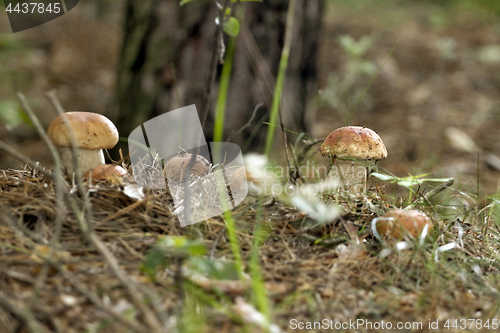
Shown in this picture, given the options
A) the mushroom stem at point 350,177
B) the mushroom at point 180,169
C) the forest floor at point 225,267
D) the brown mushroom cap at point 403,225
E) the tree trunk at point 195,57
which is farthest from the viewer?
the tree trunk at point 195,57

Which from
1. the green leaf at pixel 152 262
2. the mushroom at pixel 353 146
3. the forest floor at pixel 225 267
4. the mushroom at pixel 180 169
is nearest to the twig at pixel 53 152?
the forest floor at pixel 225 267

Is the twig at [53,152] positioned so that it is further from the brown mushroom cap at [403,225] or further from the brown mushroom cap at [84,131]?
the brown mushroom cap at [403,225]

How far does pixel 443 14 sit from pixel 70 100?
6681 millimetres

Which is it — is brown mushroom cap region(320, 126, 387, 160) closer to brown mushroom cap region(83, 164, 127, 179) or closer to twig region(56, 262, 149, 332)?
brown mushroom cap region(83, 164, 127, 179)

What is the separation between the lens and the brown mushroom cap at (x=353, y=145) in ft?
5.41

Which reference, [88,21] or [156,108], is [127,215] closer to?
[156,108]

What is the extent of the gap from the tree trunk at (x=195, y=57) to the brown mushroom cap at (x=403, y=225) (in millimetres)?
1682

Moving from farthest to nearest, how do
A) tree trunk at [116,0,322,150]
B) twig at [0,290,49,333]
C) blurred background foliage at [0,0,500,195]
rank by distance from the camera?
blurred background foliage at [0,0,500,195] < tree trunk at [116,0,322,150] < twig at [0,290,49,333]

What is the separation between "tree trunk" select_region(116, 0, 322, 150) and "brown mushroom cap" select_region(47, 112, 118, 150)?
1.19 metres

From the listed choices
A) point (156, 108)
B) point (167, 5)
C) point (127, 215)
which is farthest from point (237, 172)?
point (167, 5)

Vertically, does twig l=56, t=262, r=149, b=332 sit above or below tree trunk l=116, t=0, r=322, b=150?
below

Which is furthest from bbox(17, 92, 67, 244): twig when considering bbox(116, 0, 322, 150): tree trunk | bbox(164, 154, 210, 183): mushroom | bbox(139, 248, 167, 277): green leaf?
bbox(116, 0, 322, 150): tree trunk

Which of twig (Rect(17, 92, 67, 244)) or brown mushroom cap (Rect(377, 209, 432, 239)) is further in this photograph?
brown mushroom cap (Rect(377, 209, 432, 239))

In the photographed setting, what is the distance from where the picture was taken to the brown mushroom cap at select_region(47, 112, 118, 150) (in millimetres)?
1535
